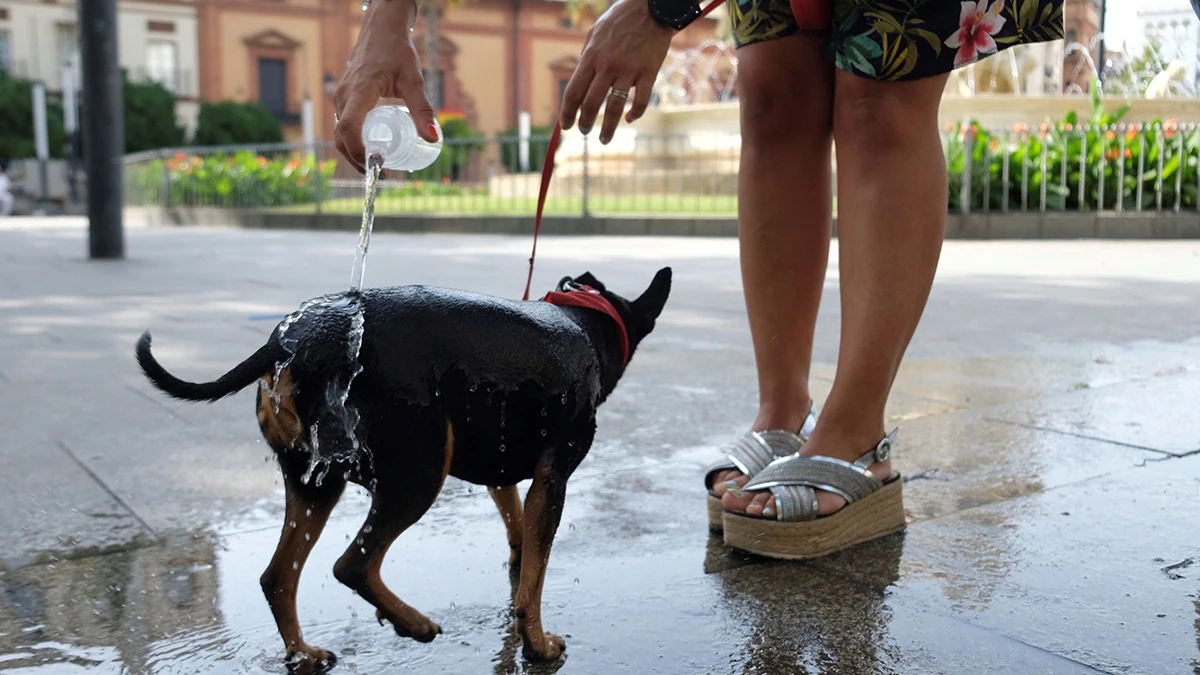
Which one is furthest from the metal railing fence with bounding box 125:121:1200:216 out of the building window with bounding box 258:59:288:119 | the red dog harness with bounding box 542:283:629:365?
the building window with bounding box 258:59:288:119

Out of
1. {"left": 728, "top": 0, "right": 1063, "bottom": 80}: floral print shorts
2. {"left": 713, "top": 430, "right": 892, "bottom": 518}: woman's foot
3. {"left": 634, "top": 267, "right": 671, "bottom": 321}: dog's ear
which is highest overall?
{"left": 728, "top": 0, "right": 1063, "bottom": 80}: floral print shorts

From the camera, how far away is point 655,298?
5.66 feet

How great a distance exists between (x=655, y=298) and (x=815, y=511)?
19.9 inches

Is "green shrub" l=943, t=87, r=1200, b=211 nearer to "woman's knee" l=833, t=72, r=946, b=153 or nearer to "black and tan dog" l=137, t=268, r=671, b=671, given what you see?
"woman's knee" l=833, t=72, r=946, b=153

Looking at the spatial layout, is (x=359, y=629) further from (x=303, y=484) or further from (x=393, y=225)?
(x=393, y=225)

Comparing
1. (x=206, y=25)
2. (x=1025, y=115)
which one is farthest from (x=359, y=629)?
(x=206, y=25)

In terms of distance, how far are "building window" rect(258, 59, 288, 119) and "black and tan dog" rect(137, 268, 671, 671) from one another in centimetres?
4495

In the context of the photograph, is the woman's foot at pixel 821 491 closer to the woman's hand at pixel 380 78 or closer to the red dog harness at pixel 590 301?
the red dog harness at pixel 590 301

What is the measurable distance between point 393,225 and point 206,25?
32.5 m

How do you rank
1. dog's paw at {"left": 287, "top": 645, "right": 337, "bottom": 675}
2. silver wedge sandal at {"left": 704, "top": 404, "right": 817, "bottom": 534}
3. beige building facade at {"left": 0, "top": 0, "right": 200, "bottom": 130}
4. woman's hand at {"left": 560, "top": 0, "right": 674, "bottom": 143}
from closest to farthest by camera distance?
dog's paw at {"left": 287, "top": 645, "right": 337, "bottom": 675} → woman's hand at {"left": 560, "top": 0, "right": 674, "bottom": 143} → silver wedge sandal at {"left": 704, "top": 404, "right": 817, "bottom": 534} → beige building facade at {"left": 0, "top": 0, "right": 200, "bottom": 130}

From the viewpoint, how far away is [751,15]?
2.16m

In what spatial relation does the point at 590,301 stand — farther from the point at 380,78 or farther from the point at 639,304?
the point at 380,78

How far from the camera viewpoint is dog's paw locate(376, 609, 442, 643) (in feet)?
4.78

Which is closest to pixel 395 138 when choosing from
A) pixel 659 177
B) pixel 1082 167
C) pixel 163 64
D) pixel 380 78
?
pixel 380 78
